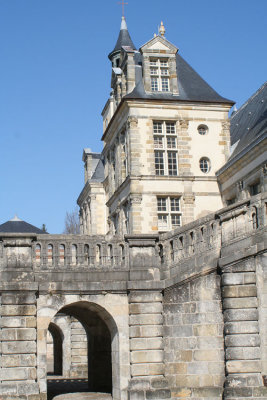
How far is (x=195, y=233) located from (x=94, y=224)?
998 inches

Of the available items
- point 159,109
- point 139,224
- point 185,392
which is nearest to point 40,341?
point 185,392

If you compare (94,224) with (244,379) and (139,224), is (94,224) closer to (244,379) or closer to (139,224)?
(139,224)

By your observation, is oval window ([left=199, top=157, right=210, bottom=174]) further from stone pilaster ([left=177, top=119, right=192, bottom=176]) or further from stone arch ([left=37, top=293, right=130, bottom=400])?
stone arch ([left=37, top=293, right=130, bottom=400])

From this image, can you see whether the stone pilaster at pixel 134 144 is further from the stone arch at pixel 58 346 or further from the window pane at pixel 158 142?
the stone arch at pixel 58 346

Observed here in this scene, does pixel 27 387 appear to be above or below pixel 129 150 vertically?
below

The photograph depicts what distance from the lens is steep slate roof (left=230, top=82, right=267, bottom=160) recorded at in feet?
87.2

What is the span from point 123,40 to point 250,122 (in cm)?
860

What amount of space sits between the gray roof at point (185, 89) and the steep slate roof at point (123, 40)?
3.27 metres

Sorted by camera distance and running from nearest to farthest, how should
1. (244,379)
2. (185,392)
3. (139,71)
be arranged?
(244,379) → (185,392) → (139,71)

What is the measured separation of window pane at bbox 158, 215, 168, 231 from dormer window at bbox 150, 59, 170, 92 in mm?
5440

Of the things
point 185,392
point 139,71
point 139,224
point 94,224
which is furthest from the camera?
point 94,224

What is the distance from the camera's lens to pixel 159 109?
28.0 metres

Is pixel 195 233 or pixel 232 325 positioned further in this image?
pixel 195 233

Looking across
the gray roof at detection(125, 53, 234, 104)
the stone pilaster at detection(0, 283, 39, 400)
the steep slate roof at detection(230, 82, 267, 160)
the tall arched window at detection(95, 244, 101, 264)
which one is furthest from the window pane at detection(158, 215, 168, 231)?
the stone pilaster at detection(0, 283, 39, 400)
